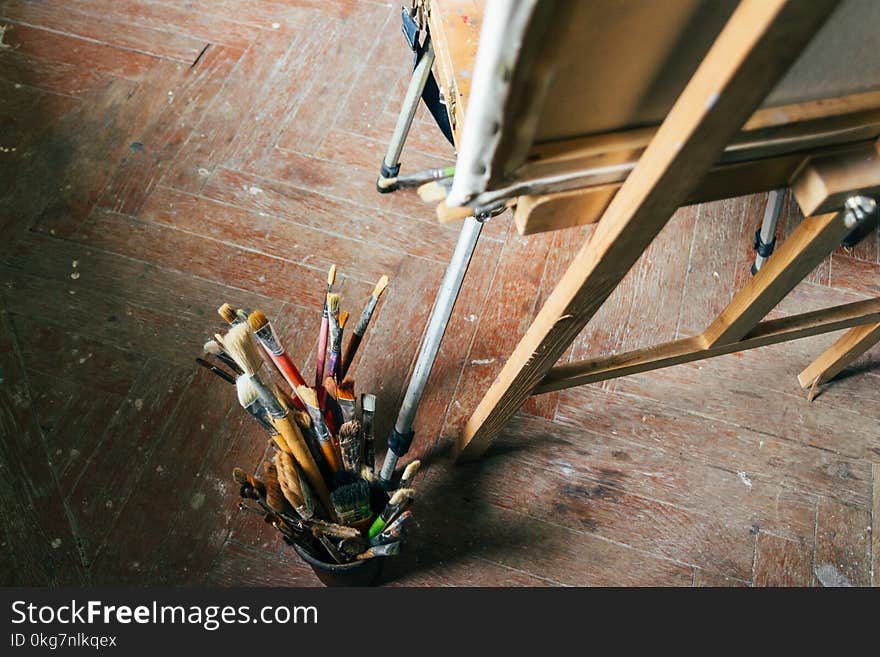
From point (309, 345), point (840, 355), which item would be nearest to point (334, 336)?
point (309, 345)

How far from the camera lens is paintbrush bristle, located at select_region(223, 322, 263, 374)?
29.5 inches

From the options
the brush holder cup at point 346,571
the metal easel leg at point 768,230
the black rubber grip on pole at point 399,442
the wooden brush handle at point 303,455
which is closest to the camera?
the wooden brush handle at point 303,455

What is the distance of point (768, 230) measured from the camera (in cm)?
135

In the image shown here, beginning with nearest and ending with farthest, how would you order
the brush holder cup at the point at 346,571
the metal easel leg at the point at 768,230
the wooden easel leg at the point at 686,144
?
1. the wooden easel leg at the point at 686,144
2. the brush holder cup at the point at 346,571
3. the metal easel leg at the point at 768,230

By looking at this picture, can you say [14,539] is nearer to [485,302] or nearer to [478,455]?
[478,455]

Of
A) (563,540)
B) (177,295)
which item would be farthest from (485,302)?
(177,295)

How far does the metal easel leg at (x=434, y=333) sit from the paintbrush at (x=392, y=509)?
0.07 m

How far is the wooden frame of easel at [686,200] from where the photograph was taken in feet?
1.47

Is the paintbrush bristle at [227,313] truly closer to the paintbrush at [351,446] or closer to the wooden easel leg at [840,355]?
the paintbrush at [351,446]

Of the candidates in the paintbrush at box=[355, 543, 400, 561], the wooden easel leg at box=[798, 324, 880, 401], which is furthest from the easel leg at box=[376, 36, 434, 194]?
the wooden easel leg at box=[798, 324, 880, 401]

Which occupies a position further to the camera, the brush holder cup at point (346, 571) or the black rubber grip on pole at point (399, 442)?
the black rubber grip on pole at point (399, 442)

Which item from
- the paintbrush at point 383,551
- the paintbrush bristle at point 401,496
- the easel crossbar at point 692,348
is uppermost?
the easel crossbar at point 692,348

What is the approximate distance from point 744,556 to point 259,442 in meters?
0.85

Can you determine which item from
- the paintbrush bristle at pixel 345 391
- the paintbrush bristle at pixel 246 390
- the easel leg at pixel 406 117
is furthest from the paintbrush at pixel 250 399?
the easel leg at pixel 406 117
